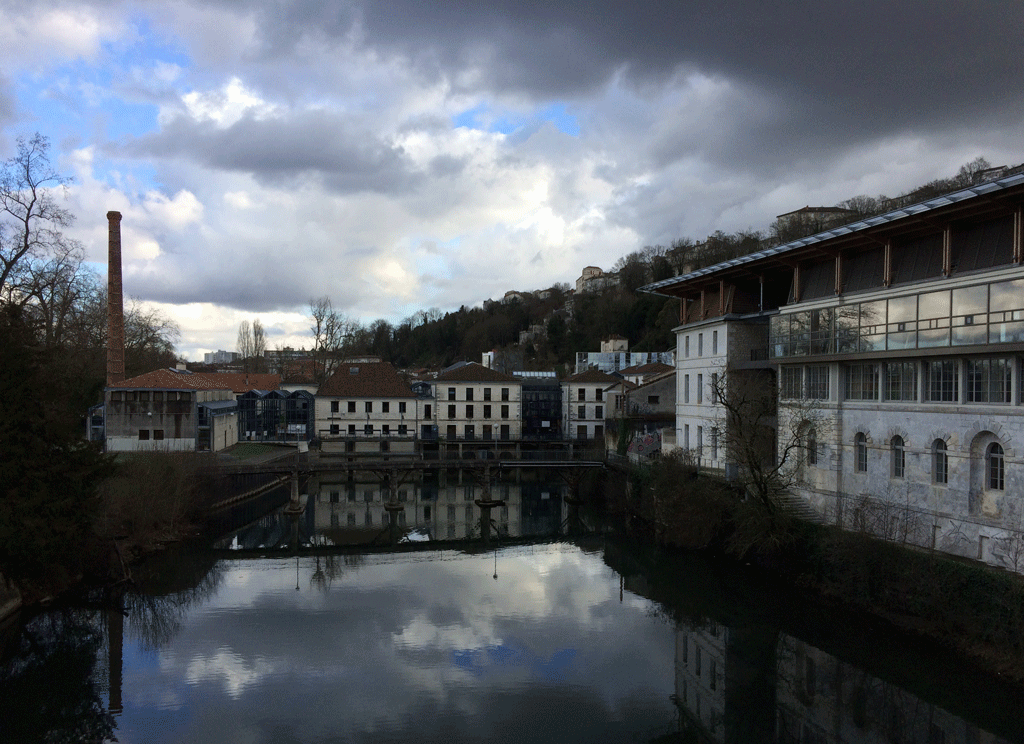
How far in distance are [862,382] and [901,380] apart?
4.74 ft

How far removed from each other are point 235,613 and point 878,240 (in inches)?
798

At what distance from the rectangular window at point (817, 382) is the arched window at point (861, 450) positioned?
1.64 meters

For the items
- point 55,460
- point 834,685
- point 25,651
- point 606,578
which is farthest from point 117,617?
point 834,685

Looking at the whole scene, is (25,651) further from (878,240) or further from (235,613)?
(878,240)

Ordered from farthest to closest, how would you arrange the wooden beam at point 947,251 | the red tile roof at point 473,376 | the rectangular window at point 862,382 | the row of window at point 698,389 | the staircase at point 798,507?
1. the red tile roof at point 473,376
2. the row of window at point 698,389
3. the staircase at point 798,507
4. the rectangular window at point 862,382
5. the wooden beam at point 947,251

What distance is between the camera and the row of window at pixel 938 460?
16766 millimetres

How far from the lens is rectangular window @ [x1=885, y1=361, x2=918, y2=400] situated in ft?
63.0

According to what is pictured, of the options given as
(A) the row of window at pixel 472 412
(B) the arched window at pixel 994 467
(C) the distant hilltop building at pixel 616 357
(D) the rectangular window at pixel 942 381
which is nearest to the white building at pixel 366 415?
(A) the row of window at pixel 472 412

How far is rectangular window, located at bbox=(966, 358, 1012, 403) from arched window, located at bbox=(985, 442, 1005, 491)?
43.7 inches

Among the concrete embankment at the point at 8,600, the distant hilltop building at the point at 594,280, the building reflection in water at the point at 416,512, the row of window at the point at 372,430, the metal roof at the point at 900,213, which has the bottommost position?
the building reflection in water at the point at 416,512

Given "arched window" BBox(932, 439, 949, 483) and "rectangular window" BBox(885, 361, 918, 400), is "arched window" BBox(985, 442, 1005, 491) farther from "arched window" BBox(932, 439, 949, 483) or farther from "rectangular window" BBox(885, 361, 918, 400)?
"rectangular window" BBox(885, 361, 918, 400)

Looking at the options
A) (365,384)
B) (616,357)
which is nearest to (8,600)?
(365,384)

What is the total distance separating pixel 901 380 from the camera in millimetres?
19625

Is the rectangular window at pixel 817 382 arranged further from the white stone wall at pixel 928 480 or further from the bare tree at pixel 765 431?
the white stone wall at pixel 928 480
